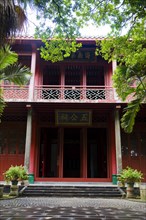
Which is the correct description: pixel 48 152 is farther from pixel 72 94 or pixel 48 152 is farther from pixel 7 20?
pixel 7 20

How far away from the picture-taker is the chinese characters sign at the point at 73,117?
37.0 feet

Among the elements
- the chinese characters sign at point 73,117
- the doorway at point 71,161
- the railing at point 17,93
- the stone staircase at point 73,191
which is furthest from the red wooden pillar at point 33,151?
the doorway at point 71,161

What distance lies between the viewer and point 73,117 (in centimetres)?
1135

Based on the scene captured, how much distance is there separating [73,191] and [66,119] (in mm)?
3544

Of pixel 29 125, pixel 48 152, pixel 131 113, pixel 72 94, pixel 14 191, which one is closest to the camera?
pixel 131 113

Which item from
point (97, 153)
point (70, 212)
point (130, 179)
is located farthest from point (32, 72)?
point (70, 212)

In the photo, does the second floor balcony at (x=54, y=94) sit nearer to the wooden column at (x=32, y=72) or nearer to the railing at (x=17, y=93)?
the railing at (x=17, y=93)

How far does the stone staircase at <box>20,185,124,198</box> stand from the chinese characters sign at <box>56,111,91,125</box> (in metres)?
3.18

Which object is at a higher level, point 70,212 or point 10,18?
point 10,18

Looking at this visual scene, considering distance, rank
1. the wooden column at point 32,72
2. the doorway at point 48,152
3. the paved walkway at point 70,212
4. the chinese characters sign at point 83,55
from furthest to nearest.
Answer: the doorway at point 48,152 → the chinese characters sign at point 83,55 → the wooden column at point 32,72 → the paved walkway at point 70,212

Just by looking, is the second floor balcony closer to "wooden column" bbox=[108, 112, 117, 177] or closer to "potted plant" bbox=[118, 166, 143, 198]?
"wooden column" bbox=[108, 112, 117, 177]

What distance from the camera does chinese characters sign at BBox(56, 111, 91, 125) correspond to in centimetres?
1127

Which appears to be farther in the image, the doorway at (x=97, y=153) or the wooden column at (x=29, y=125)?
the doorway at (x=97, y=153)

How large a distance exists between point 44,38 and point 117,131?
18.2 ft
